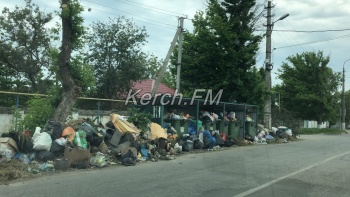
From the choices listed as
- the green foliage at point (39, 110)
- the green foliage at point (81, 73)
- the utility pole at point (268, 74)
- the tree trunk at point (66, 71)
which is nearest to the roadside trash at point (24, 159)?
the green foliage at point (39, 110)

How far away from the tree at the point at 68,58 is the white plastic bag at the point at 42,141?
1.69 m

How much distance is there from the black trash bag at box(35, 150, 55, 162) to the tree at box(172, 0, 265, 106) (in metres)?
12.6

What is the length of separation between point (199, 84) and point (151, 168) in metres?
12.8

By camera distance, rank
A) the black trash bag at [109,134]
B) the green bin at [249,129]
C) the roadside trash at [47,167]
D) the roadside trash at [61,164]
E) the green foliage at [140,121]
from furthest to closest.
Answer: the green bin at [249,129] → the green foliage at [140,121] → the black trash bag at [109,134] → the roadside trash at [61,164] → the roadside trash at [47,167]

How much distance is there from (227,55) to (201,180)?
44.3ft

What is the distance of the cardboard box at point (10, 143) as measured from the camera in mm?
10182

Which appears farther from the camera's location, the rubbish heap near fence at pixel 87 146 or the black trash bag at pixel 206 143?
the black trash bag at pixel 206 143

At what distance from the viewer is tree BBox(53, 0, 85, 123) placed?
487 inches

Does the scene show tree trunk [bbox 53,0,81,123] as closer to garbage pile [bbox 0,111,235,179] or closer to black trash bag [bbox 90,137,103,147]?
garbage pile [bbox 0,111,235,179]

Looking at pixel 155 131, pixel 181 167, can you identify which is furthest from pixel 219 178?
pixel 155 131

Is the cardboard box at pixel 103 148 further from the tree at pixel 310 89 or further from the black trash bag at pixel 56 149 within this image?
the tree at pixel 310 89

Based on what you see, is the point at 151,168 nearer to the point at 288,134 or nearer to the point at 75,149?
the point at 75,149

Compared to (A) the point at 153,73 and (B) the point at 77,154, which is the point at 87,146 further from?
(A) the point at 153,73

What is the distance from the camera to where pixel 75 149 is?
400 inches
